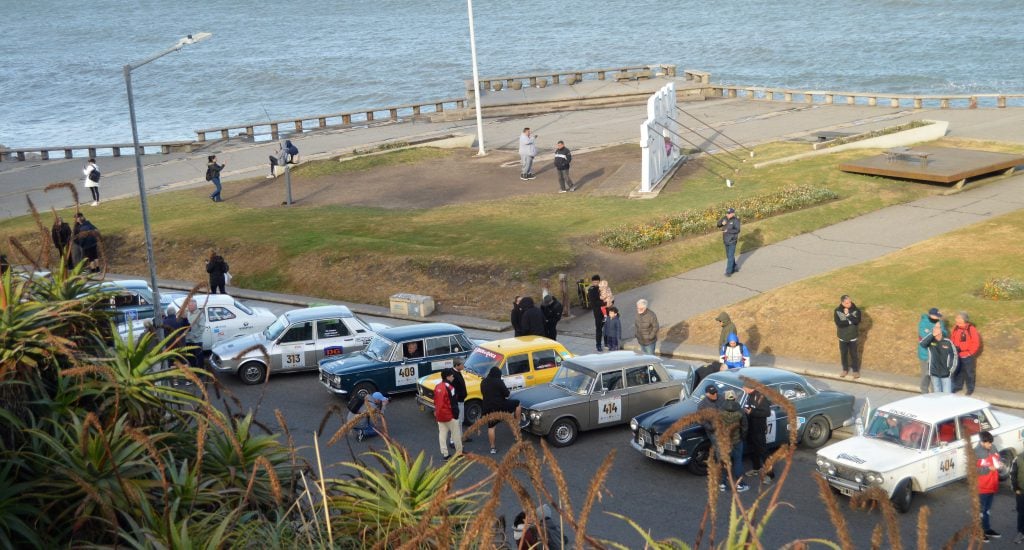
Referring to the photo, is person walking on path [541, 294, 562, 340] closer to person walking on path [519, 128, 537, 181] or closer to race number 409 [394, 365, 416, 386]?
race number 409 [394, 365, 416, 386]

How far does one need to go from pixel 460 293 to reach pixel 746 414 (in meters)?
12.0

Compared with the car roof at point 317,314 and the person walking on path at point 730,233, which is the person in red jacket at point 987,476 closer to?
the car roof at point 317,314

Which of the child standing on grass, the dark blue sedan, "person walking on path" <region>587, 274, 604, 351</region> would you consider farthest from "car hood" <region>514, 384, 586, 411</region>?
"person walking on path" <region>587, 274, 604, 351</region>

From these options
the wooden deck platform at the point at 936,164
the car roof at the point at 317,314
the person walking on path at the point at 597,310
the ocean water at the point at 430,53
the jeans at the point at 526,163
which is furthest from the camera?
the ocean water at the point at 430,53

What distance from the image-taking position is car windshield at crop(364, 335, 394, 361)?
19531mm

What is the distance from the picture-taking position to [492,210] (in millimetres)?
33125

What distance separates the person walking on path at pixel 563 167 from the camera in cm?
3456

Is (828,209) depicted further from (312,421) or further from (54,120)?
(54,120)

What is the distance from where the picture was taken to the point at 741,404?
15.8 m

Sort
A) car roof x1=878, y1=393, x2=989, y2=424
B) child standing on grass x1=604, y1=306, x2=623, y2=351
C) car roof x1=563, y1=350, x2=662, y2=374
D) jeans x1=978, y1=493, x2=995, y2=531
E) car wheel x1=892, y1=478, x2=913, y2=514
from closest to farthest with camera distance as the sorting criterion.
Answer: jeans x1=978, y1=493, x2=995, y2=531 → car wheel x1=892, y1=478, x2=913, y2=514 → car roof x1=878, y1=393, x2=989, y2=424 → car roof x1=563, y1=350, x2=662, y2=374 → child standing on grass x1=604, y1=306, x2=623, y2=351

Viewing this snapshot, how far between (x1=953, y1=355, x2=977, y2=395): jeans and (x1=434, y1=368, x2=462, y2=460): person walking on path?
8.37m

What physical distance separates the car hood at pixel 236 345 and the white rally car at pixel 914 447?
11.1 m

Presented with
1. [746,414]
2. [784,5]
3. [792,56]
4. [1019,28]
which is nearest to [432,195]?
[746,414]

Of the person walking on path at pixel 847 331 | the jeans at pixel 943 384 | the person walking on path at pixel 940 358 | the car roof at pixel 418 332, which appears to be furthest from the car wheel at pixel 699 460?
the car roof at pixel 418 332
